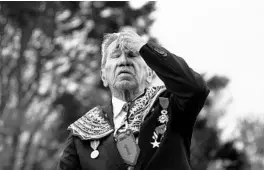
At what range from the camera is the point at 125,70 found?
13.2ft

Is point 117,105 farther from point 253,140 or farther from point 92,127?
point 253,140

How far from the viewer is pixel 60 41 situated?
50.6 feet

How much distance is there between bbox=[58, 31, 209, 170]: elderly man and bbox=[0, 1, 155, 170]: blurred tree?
35.7ft

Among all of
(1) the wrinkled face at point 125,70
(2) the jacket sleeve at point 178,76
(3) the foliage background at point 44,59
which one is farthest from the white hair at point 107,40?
(3) the foliage background at point 44,59

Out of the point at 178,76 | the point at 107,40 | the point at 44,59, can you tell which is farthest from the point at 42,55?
the point at 178,76

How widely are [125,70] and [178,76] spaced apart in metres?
0.52

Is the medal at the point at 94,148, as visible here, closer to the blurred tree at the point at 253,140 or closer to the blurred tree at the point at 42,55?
the blurred tree at the point at 42,55

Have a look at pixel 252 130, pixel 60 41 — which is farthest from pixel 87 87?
pixel 252 130

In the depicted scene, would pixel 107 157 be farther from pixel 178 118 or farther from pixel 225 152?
pixel 225 152

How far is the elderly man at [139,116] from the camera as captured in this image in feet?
12.0

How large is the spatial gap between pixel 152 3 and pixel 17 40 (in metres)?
3.55

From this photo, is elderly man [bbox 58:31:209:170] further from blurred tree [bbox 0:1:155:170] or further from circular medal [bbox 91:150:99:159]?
blurred tree [bbox 0:1:155:170]

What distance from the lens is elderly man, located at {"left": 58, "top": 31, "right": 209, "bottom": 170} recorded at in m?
3.67

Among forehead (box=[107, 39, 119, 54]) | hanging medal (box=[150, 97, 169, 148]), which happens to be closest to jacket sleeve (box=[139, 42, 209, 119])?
hanging medal (box=[150, 97, 169, 148])
